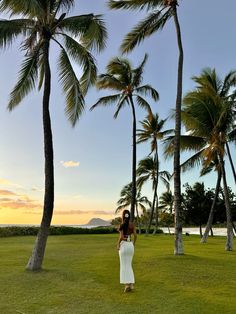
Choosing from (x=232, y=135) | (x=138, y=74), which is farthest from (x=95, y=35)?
(x=138, y=74)

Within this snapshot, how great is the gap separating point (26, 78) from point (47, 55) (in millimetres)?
A: 1288

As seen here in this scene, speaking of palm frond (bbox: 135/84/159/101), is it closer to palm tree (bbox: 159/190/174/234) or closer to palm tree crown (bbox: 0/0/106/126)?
palm tree crown (bbox: 0/0/106/126)

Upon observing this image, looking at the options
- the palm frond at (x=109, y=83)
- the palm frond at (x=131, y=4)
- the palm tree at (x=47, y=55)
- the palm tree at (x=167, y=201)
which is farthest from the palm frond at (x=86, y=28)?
the palm tree at (x=167, y=201)

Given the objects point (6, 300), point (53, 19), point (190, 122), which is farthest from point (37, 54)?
point (190, 122)

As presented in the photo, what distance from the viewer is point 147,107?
3366 cm

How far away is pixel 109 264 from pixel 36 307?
22.2 ft

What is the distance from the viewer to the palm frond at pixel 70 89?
15.5m

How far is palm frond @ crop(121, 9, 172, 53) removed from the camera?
1980cm

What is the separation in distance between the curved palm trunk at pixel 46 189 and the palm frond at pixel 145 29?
643 centimetres

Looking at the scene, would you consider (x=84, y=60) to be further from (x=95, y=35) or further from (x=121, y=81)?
(x=121, y=81)

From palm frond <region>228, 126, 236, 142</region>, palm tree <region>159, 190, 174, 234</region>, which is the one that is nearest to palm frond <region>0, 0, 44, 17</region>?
palm frond <region>228, 126, 236, 142</region>

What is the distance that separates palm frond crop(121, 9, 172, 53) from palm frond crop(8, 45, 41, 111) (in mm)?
6183

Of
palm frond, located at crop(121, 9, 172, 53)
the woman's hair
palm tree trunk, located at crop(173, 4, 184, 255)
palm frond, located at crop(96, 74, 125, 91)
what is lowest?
the woman's hair

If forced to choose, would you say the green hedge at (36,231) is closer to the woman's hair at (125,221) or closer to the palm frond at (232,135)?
the palm frond at (232,135)
